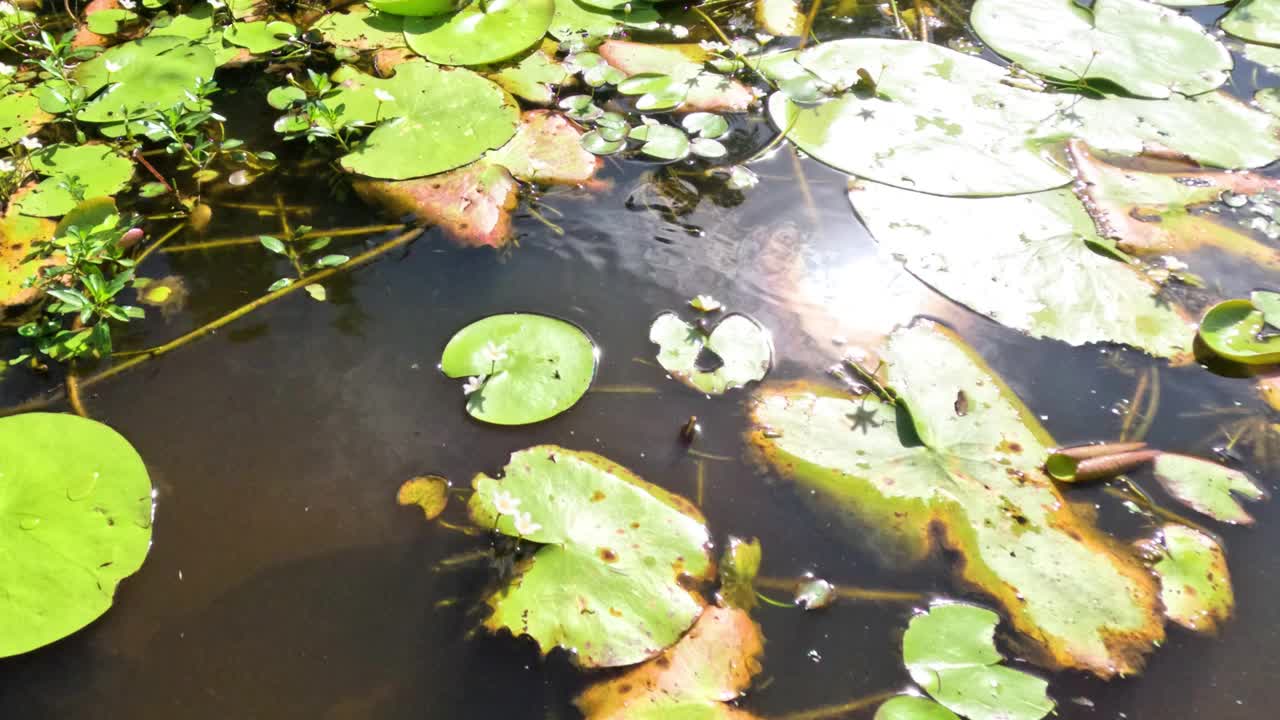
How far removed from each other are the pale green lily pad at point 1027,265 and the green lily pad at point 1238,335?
0.06 meters

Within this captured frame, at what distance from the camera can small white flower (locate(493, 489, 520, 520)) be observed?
1.75 m

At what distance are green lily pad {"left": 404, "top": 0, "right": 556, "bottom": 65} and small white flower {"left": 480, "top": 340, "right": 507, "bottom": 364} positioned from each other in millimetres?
1427

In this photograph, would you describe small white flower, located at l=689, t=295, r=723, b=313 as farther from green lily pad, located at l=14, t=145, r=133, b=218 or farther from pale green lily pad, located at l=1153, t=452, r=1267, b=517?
green lily pad, located at l=14, t=145, r=133, b=218

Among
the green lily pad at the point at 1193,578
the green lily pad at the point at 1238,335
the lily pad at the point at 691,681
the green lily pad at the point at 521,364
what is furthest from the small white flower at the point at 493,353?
the green lily pad at the point at 1238,335

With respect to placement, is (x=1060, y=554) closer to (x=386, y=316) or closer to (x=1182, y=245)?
(x=1182, y=245)

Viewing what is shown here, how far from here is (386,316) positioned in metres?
2.22

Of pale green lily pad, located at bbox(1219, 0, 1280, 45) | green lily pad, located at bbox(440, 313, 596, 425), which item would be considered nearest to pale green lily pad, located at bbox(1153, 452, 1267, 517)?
green lily pad, located at bbox(440, 313, 596, 425)

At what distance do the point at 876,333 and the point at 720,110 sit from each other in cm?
115

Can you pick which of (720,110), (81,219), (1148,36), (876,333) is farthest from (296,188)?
(1148,36)

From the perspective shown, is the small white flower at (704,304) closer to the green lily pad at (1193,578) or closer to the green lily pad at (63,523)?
the green lily pad at (1193,578)

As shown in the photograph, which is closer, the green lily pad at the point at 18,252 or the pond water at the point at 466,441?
the pond water at the point at 466,441

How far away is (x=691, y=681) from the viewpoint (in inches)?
62.2

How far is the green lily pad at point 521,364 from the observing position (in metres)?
1.99

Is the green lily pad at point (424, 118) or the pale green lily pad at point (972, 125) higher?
the pale green lily pad at point (972, 125)
